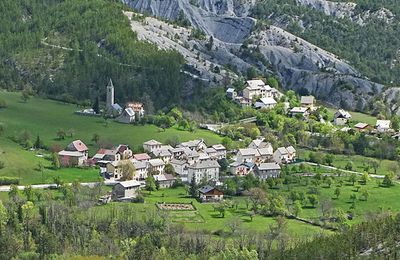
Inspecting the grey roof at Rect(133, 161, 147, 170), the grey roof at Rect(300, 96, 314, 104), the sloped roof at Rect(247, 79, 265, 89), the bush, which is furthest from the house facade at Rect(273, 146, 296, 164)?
the bush

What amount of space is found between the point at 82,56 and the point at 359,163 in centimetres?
5157

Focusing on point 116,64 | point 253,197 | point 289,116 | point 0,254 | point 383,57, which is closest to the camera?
point 0,254

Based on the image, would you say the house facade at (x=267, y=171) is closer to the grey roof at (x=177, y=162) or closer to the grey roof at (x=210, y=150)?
the grey roof at (x=210, y=150)

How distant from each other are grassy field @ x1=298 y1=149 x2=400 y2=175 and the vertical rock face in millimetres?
70423

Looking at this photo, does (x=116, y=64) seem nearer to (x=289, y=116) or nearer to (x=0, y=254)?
(x=289, y=116)

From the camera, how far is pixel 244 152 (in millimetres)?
90875

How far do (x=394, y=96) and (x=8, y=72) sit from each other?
198 feet

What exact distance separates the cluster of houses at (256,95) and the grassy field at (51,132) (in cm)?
1580

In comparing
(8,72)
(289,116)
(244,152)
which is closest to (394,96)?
(289,116)

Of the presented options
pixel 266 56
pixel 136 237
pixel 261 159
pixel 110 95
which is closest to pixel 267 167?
pixel 261 159

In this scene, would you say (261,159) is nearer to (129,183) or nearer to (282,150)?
(282,150)

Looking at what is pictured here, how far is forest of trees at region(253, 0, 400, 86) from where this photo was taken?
165125 millimetres

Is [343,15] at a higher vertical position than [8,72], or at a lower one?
higher

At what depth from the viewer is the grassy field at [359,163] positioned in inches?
3568
